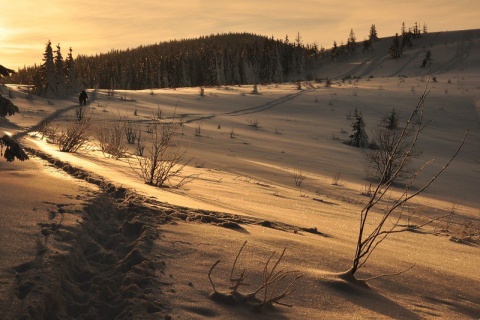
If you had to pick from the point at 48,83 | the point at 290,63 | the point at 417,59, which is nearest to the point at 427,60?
the point at 417,59

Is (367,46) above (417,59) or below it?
above

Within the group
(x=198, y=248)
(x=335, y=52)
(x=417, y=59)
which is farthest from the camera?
(x=335, y=52)

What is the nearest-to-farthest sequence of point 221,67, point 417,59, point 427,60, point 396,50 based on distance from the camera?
1. point 427,60
2. point 417,59
3. point 396,50
4. point 221,67

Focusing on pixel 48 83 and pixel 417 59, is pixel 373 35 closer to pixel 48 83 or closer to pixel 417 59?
pixel 417 59

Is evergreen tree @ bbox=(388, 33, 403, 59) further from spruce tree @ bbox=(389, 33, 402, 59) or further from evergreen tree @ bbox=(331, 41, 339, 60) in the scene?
evergreen tree @ bbox=(331, 41, 339, 60)

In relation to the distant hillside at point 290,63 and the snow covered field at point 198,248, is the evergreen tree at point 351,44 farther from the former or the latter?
the snow covered field at point 198,248

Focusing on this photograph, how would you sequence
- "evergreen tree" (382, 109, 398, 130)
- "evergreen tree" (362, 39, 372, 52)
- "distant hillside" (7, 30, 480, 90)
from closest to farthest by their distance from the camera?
"evergreen tree" (382, 109, 398, 130), "distant hillside" (7, 30, 480, 90), "evergreen tree" (362, 39, 372, 52)

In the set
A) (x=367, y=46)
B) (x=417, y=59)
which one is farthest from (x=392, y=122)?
(x=367, y=46)

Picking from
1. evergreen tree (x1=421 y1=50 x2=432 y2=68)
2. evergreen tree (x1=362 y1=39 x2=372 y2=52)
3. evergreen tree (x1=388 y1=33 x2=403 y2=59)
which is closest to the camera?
evergreen tree (x1=421 y1=50 x2=432 y2=68)

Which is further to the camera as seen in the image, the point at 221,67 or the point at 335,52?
the point at 221,67

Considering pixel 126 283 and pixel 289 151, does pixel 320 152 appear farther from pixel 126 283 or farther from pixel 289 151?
pixel 126 283

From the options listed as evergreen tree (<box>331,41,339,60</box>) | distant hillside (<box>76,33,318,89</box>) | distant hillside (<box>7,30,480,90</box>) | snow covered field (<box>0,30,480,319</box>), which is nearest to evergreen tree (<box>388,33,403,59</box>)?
distant hillside (<box>7,30,480,90</box>)

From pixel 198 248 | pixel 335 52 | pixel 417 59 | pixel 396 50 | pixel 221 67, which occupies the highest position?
pixel 335 52

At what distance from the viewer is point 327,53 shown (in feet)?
268
